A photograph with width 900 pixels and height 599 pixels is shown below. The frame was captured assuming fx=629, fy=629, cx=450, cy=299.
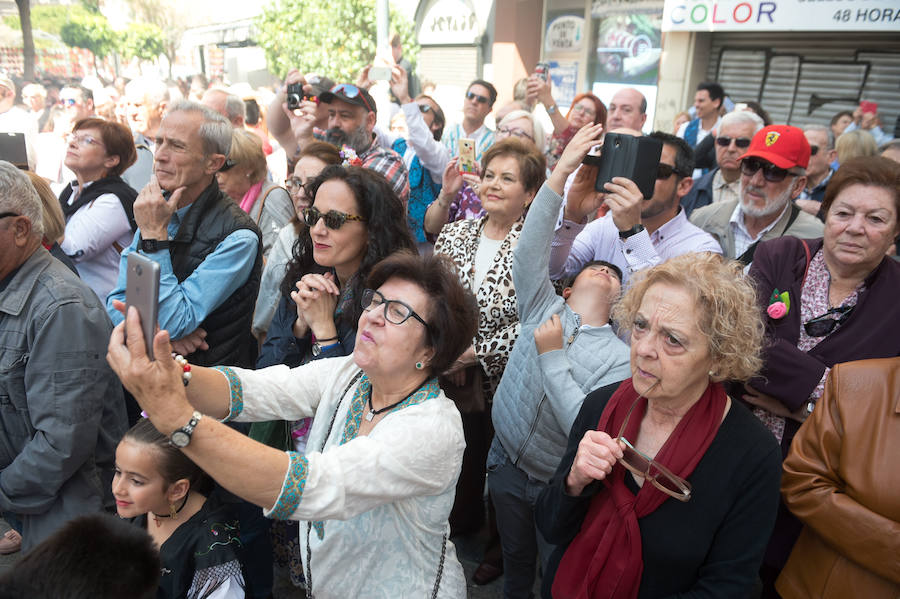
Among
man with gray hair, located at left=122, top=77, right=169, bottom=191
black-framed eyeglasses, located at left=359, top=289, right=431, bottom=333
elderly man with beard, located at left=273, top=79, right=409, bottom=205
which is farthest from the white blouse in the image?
man with gray hair, located at left=122, top=77, right=169, bottom=191

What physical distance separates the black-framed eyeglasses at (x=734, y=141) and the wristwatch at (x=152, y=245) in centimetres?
401

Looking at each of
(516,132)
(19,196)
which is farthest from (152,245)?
(516,132)

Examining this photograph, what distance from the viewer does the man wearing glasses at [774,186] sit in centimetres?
326

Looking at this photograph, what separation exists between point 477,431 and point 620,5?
12748 mm

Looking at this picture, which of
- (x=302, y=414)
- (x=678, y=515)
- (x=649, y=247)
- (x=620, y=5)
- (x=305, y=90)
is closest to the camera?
(x=678, y=515)

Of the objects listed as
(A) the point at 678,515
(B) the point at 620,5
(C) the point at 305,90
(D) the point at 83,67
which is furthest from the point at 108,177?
(D) the point at 83,67

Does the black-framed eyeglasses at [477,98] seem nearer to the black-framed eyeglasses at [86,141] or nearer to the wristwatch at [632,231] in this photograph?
the black-framed eyeglasses at [86,141]

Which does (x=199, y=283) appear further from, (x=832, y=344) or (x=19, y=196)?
(x=832, y=344)

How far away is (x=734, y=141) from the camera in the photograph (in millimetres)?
4691

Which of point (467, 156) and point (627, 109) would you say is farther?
point (627, 109)

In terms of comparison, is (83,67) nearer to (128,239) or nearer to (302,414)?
(128,239)

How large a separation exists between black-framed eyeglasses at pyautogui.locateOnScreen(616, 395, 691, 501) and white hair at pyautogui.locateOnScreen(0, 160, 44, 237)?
7.42 ft

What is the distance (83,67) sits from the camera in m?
20.7

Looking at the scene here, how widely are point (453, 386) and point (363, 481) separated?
1.44 meters
